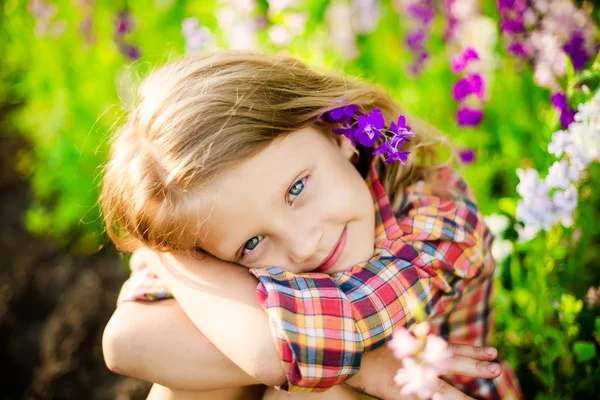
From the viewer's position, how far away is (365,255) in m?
1.12

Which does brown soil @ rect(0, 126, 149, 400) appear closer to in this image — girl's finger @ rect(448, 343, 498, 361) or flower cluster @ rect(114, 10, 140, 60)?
flower cluster @ rect(114, 10, 140, 60)

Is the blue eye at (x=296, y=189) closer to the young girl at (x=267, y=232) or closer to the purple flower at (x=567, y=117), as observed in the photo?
the young girl at (x=267, y=232)

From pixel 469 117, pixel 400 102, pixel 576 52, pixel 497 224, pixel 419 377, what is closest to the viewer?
pixel 419 377

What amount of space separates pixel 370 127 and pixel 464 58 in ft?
2.54

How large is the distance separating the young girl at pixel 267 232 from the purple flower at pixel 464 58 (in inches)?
22.0

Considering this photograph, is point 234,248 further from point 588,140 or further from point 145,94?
point 588,140

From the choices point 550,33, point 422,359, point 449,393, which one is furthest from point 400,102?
point 422,359

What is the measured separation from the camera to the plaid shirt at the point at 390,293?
0.92 meters

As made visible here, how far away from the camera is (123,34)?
7.55 ft

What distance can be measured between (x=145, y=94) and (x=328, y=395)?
0.75m

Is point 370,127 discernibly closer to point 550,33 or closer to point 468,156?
point 550,33

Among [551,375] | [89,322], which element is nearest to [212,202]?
[551,375]

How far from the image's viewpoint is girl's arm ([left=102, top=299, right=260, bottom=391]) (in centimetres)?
108

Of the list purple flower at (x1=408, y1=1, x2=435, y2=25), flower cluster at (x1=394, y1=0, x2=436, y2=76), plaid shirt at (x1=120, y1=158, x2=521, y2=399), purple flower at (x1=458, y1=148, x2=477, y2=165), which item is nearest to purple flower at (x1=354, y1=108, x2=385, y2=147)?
plaid shirt at (x1=120, y1=158, x2=521, y2=399)
